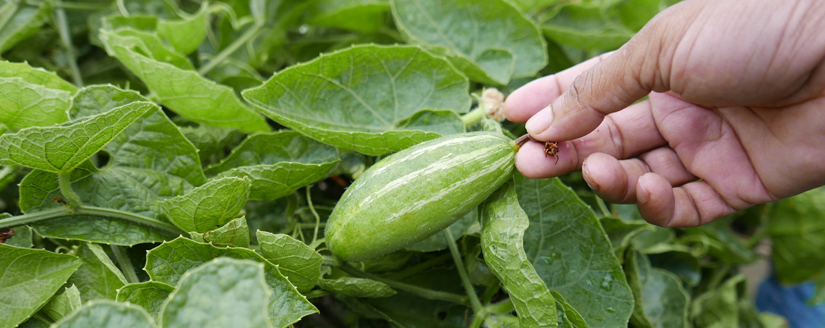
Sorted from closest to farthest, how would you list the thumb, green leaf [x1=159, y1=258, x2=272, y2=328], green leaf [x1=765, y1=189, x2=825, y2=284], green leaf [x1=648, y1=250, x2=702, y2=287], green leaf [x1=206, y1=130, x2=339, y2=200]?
green leaf [x1=159, y1=258, x2=272, y2=328] → the thumb → green leaf [x1=206, y1=130, x2=339, y2=200] → green leaf [x1=648, y1=250, x2=702, y2=287] → green leaf [x1=765, y1=189, x2=825, y2=284]

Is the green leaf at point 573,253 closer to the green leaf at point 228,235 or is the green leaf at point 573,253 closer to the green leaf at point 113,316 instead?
the green leaf at point 228,235

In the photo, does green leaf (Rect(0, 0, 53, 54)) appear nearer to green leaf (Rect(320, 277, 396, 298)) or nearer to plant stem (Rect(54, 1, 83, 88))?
plant stem (Rect(54, 1, 83, 88))

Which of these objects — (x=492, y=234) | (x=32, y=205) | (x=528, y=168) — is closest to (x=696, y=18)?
(x=528, y=168)

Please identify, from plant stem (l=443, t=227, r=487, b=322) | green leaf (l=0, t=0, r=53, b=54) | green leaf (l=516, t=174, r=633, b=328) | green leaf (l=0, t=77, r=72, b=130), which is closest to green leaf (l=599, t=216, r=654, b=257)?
green leaf (l=516, t=174, r=633, b=328)

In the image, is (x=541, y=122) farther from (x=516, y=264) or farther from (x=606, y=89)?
(x=516, y=264)

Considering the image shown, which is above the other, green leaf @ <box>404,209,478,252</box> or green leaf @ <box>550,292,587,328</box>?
green leaf @ <box>404,209,478,252</box>

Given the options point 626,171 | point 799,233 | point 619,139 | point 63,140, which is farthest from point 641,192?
point 799,233

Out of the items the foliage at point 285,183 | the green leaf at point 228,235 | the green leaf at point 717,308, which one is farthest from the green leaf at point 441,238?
the green leaf at point 717,308
